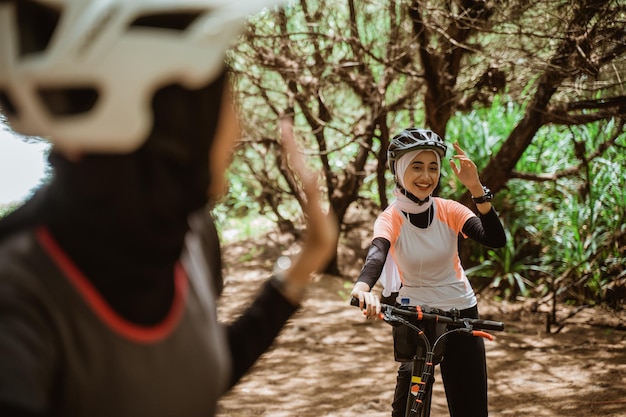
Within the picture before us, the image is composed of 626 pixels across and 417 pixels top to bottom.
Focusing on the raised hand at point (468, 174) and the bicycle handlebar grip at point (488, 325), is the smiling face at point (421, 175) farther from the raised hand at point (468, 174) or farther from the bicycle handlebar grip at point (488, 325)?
the bicycle handlebar grip at point (488, 325)

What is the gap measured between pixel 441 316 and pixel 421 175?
2.85 feet

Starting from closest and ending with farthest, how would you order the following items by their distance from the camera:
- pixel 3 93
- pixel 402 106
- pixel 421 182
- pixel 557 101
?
1. pixel 3 93
2. pixel 421 182
3. pixel 557 101
4. pixel 402 106

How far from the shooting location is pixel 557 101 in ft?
23.8

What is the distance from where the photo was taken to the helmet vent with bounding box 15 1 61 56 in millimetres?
926

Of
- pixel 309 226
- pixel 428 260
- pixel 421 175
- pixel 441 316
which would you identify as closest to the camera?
pixel 309 226


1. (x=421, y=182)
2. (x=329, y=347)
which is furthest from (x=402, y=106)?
(x=421, y=182)

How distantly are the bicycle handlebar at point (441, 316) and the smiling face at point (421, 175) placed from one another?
722 millimetres

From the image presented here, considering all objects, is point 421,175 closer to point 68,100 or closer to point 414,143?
point 414,143

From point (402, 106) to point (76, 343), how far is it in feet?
27.1

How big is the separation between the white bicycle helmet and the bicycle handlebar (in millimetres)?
2498

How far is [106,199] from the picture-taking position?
94 cm

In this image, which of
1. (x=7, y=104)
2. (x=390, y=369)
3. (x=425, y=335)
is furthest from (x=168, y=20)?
(x=390, y=369)

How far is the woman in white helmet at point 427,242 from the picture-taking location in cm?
378

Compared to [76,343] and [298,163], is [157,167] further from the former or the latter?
[298,163]
